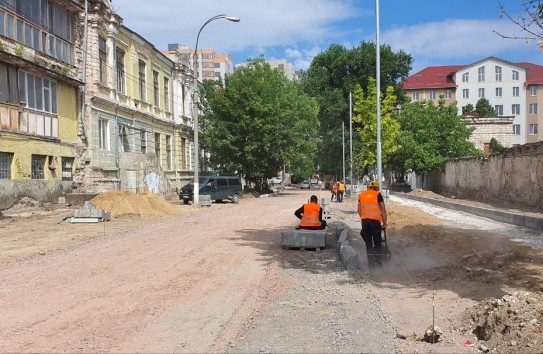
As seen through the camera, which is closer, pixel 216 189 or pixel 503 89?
pixel 216 189

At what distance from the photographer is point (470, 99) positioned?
80188 millimetres

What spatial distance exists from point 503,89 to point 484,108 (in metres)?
6.19

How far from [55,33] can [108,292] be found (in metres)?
20.1

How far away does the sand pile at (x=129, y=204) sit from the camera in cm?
2181

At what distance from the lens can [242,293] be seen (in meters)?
7.25

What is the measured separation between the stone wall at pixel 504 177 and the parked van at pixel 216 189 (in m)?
14.2

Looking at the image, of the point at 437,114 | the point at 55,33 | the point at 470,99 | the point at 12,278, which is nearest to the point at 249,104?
the point at 437,114

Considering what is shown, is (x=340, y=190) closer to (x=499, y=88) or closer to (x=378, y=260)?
(x=378, y=260)

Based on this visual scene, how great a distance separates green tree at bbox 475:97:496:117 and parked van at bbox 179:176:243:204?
170 feet

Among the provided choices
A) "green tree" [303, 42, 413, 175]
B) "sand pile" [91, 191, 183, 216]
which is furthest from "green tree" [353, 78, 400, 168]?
"green tree" [303, 42, 413, 175]

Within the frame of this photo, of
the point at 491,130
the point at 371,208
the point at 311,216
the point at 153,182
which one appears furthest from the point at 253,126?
the point at 371,208

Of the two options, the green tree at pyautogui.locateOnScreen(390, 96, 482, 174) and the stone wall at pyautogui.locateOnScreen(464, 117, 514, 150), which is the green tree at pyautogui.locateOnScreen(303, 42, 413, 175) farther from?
Answer: the green tree at pyautogui.locateOnScreen(390, 96, 482, 174)

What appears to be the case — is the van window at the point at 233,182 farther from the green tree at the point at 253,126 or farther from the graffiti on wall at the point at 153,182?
the graffiti on wall at the point at 153,182

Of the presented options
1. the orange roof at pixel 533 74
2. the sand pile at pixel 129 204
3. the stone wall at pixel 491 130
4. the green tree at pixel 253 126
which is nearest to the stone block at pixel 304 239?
the sand pile at pixel 129 204
